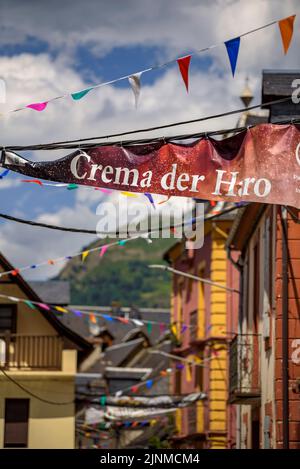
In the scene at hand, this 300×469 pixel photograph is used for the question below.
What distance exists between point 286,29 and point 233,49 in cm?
67

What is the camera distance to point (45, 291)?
37781 mm

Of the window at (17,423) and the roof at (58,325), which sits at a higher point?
the roof at (58,325)

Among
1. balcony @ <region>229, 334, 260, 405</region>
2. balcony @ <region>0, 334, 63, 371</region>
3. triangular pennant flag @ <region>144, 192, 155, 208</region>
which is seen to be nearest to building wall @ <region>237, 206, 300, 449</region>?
balcony @ <region>229, 334, 260, 405</region>

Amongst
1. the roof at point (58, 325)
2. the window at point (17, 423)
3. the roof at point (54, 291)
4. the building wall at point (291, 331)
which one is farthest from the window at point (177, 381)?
the building wall at point (291, 331)

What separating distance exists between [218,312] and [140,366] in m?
25.9

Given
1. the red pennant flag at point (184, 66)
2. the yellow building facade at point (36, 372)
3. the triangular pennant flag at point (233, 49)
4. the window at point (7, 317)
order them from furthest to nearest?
the window at point (7, 317) → the yellow building facade at point (36, 372) → the red pennant flag at point (184, 66) → the triangular pennant flag at point (233, 49)

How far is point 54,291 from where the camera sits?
37875 mm

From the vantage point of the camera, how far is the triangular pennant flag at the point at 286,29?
40.5 feet

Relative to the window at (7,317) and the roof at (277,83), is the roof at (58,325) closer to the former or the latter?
the window at (7,317)

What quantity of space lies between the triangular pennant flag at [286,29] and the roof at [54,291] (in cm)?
2512

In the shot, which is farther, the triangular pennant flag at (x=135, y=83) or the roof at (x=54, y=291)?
the roof at (x=54, y=291)

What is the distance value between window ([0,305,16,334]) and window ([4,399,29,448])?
2096 millimetres

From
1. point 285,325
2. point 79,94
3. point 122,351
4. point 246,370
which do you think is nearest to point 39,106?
point 79,94
